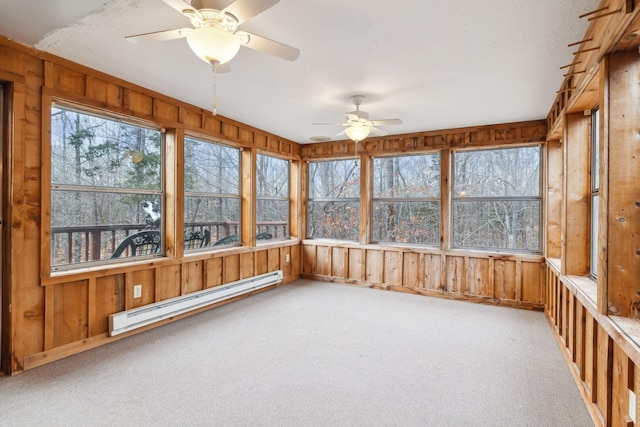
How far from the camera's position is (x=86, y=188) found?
317 cm

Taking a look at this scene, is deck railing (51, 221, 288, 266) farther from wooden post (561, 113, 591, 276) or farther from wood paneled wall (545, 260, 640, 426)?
wooden post (561, 113, 591, 276)

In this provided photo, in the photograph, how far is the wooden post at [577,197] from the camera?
2.99 m

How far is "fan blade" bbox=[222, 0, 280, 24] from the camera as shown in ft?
5.41

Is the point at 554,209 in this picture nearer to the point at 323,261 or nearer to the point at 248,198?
the point at 323,261

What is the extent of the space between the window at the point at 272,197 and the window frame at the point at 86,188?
5.81 ft

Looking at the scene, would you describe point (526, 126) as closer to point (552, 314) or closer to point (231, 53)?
point (552, 314)

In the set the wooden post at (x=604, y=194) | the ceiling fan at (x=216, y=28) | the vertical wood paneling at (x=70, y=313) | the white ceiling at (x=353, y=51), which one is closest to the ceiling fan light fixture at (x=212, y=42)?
the ceiling fan at (x=216, y=28)

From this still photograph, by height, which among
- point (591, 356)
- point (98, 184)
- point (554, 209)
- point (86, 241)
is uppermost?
point (98, 184)

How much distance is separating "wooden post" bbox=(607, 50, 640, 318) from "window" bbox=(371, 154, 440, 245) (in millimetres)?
3395

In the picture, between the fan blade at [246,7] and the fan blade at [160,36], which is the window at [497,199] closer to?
the fan blade at [246,7]

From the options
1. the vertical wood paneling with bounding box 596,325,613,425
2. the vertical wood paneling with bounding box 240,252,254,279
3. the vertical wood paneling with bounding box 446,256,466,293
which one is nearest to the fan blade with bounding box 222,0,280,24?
the vertical wood paneling with bounding box 596,325,613,425

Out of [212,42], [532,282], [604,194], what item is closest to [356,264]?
[532,282]

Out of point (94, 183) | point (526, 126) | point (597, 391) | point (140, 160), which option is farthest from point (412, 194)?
point (94, 183)

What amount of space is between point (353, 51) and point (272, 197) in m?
3.60
